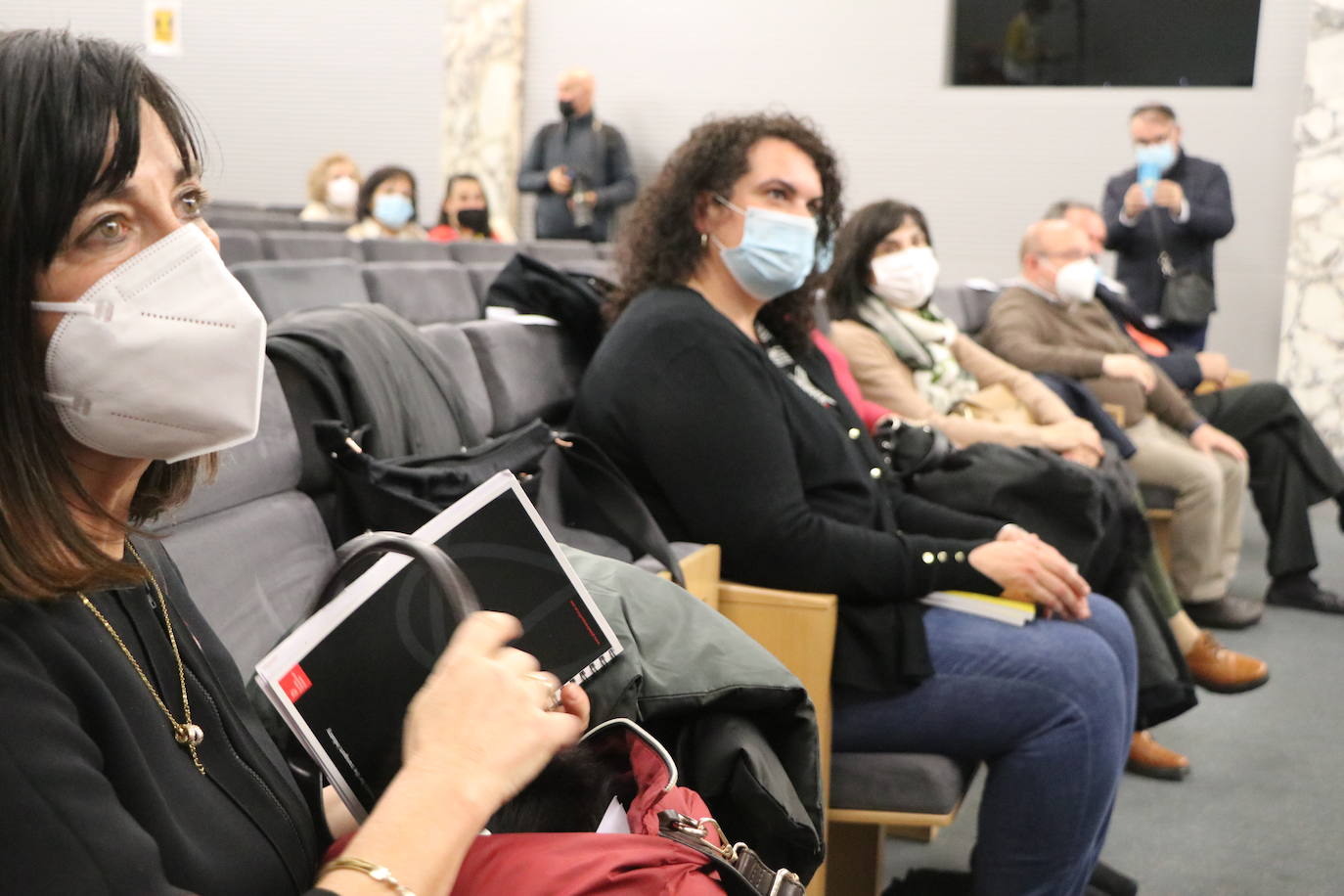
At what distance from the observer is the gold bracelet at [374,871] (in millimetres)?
785

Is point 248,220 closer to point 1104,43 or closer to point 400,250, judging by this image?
point 400,250

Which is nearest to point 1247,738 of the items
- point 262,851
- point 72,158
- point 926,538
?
point 926,538

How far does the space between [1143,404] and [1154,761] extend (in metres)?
1.53

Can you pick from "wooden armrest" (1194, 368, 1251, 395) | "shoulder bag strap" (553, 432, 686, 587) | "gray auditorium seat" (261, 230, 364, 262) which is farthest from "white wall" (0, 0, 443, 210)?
"shoulder bag strap" (553, 432, 686, 587)

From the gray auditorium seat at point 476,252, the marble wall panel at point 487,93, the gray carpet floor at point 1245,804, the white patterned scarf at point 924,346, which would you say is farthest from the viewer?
the marble wall panel at point 487,93

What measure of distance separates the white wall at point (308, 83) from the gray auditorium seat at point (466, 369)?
798 centimetres

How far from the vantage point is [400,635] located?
104 centimetres

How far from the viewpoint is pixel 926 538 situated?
2072 mm

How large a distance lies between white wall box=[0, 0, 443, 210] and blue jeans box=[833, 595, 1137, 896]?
8.57 metres

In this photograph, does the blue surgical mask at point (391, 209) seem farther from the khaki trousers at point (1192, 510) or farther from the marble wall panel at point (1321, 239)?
the marble wall panel at point (1321, 239)

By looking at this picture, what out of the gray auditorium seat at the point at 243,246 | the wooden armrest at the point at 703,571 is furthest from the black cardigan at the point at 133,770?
the gray auditorium seat at the point at 243,246

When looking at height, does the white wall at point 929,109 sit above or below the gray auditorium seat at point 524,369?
above

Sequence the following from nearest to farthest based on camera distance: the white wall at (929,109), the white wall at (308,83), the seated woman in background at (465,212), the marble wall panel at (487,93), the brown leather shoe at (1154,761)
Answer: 1. the brown leather shoe at (1154,761)
2. the white wall at (929,109)
3. the seated woman in background at (465,212)
4. the marble wall panel at (487,93)
5. the white wall at (308,83)

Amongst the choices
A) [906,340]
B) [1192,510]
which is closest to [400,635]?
[906,340]
